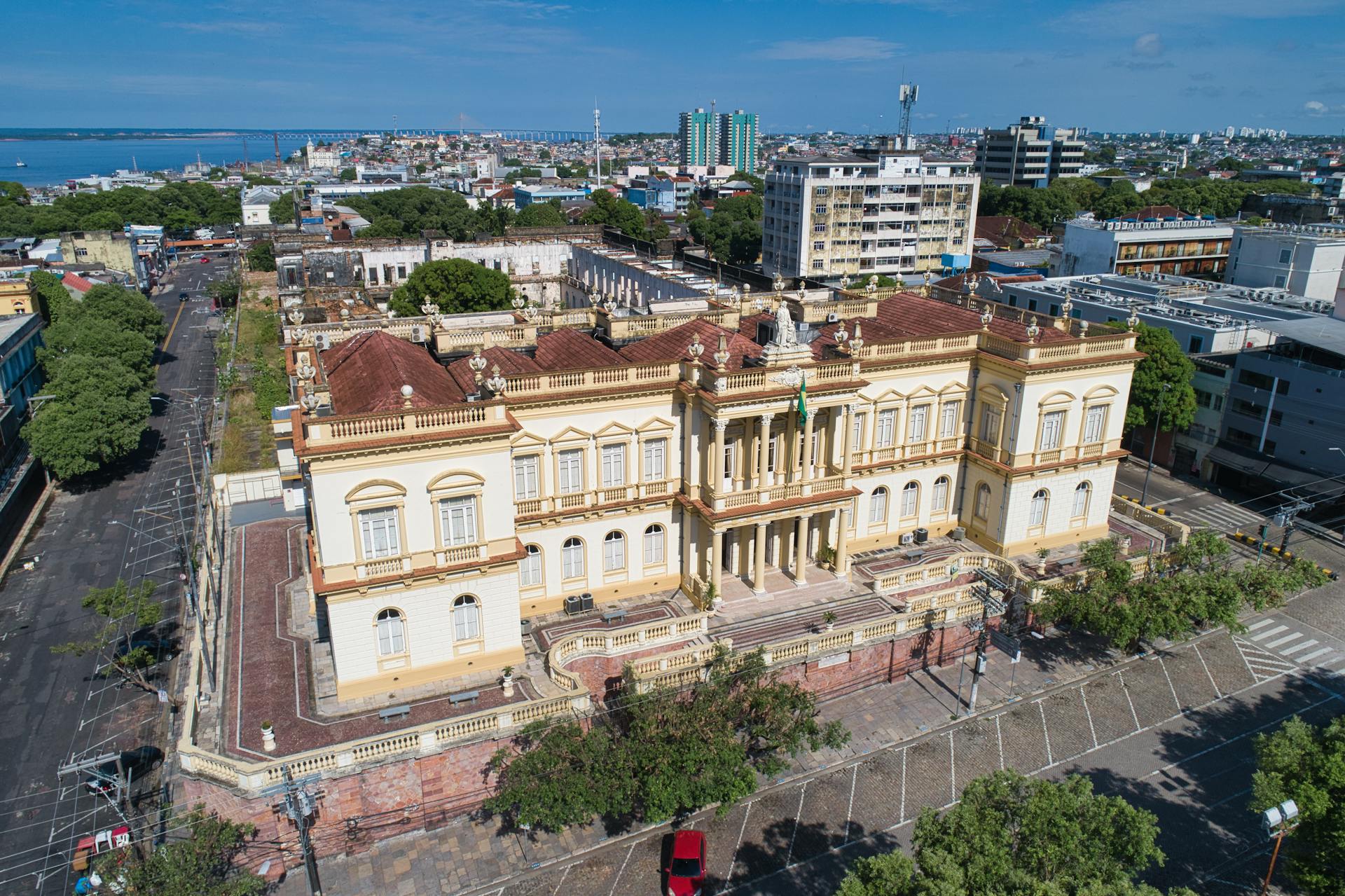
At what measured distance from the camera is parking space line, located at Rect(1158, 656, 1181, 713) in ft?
116

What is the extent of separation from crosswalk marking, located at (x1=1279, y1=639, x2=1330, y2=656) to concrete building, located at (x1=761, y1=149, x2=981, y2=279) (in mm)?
81059

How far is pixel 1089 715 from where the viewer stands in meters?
34.4

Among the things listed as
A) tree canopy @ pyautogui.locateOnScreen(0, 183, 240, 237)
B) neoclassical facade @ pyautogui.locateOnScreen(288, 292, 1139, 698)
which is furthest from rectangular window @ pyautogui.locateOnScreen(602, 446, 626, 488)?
tree canopy @ pyautogui.locateOnScreen(0, 183, 240, 237)

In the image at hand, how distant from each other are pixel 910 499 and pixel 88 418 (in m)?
53.9

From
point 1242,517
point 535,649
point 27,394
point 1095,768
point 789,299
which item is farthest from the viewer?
point 27,394

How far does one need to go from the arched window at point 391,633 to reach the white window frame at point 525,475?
6.78m

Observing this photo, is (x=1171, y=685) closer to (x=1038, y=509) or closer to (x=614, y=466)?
(x=1038, y=509)

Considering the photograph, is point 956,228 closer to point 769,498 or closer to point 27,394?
point 769,498

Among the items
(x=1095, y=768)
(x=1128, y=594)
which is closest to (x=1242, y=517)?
(x=1128, y=594)

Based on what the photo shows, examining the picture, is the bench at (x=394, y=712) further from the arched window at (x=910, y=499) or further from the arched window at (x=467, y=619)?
the arched window at (x=910, y=499)

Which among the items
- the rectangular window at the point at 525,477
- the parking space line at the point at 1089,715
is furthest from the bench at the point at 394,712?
the parking space line at the point at 1089,715

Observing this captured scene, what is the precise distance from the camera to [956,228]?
122562 millimetres

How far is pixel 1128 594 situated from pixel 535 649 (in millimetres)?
24080

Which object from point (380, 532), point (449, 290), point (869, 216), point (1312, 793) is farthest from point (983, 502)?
point (869, 216)
